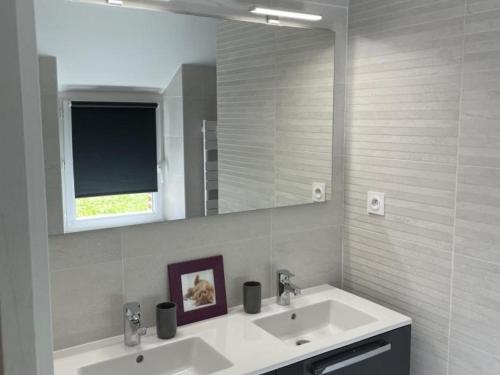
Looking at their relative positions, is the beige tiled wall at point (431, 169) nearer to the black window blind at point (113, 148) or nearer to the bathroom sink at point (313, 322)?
the bathroom sink at point (313, 322)

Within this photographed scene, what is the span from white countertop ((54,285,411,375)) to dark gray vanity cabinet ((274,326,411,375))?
27 millimetres

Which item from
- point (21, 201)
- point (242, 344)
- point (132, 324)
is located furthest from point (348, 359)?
point (21, 201)

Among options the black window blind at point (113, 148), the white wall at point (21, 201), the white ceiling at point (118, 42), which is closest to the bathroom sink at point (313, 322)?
the black window blind at point (113, 148)

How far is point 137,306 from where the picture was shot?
168 centimetres

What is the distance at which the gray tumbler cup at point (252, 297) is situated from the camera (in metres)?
1.95

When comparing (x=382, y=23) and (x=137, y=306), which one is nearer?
(x=137, y=306)

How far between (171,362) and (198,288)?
304 mm

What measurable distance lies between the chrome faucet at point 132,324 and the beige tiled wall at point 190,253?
0.10 m

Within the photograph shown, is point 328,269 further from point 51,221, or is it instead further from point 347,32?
point 51,221

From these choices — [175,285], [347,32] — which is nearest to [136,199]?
[175,285]

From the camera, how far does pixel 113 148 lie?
67.5 inches

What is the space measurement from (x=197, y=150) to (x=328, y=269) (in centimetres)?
93

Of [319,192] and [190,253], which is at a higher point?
[319,192]

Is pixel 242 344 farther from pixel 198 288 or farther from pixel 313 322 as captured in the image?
pixel 313 322
